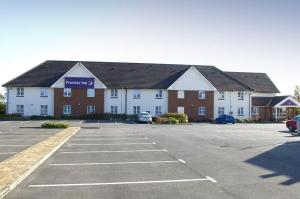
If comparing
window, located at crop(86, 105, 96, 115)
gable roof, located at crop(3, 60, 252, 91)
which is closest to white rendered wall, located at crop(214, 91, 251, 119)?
gable roof, located at crop(3, 60, 252, 91)

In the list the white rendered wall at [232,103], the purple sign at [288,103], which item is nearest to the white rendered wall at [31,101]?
the white rendered wall at [232,103]

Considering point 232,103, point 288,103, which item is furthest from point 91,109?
point 288,103

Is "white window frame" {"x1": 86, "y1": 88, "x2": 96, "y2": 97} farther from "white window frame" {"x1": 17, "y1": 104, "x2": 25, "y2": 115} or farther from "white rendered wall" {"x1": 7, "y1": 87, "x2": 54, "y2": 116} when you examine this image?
"white window frame" {"x1": 17, "y1": 104, "x2": 25, "y2": 115}

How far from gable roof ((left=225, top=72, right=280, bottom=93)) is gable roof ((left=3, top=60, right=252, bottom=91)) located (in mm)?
5145

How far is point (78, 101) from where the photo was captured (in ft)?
208

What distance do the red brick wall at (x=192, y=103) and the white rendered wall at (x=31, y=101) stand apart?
16806 millimetres

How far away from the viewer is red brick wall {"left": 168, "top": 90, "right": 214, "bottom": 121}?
2598 inches

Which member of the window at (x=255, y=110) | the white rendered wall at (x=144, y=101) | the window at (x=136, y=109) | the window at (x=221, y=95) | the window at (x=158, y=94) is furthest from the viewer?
the window at (x=255, y=110)

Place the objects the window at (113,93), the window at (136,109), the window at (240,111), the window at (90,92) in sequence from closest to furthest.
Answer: the window at (90,92) < the window at (113,93) < the window at (136,109) < the window at (240,111)

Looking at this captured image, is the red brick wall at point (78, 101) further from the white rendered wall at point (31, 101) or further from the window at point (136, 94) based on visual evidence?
the window at point (136, 94)

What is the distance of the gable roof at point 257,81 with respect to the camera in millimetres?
75219

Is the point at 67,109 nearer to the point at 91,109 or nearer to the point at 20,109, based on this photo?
the point at 91,109

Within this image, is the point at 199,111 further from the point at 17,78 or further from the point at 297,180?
the point at 297,180

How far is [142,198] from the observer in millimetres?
10000
